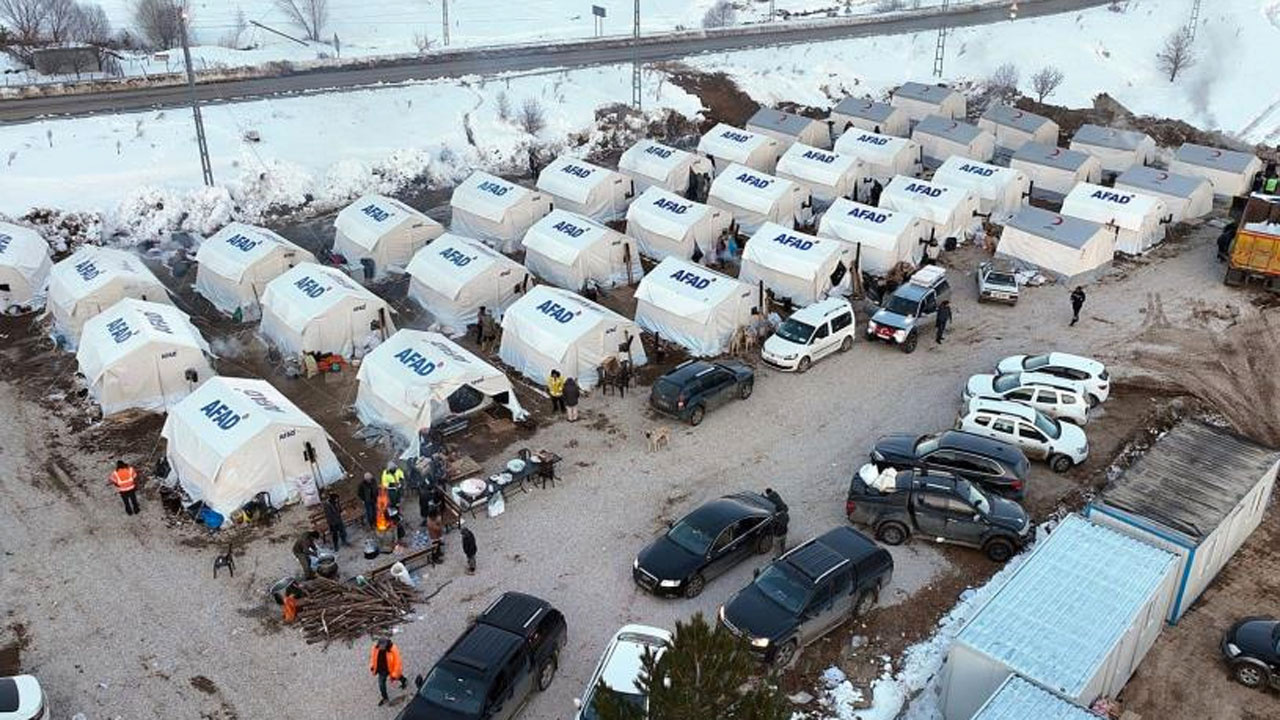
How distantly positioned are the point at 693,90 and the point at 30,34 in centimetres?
3017

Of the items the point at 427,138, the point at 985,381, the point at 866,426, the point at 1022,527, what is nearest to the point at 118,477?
the point at 866,426

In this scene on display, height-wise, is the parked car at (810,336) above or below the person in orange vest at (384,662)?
above

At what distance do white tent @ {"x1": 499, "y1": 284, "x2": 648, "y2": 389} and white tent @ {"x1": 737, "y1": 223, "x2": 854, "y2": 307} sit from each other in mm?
5194

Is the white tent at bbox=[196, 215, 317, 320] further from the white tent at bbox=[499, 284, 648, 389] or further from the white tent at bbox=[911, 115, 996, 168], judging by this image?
the white tent at bbox=[911, 115, 996, 168]

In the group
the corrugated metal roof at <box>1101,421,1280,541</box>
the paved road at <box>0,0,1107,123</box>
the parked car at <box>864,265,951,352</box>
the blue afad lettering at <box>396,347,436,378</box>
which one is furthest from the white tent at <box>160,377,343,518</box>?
the paved road at <box>0,0,1107,123</box>

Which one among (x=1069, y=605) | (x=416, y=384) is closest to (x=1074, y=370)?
(x=1069, y=605)

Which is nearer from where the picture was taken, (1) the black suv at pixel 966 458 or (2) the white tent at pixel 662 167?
(1) the black suv at pixel 966 458

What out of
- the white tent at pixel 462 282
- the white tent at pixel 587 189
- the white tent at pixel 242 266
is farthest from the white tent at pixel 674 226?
the white tent at pixel 242 266

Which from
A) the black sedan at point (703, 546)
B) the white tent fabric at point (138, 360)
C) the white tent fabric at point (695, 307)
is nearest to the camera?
the black sedan at point (703, 546)

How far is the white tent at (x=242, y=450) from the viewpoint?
18.2 meters

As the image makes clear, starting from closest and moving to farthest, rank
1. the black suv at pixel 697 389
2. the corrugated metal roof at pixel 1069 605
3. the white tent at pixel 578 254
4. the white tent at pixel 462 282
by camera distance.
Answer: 1. the corrugated metal roof at pixel 1069 605
2. the black suv at pixel 697 389
3. the white tent at pixel 462 282
4. the white tent at pixel 578 254

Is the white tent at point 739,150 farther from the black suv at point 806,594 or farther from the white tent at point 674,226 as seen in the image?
the black suv at point 806,594

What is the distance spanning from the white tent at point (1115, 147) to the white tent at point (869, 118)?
715 cm

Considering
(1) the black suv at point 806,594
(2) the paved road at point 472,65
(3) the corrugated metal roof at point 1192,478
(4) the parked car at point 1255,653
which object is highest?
(2) the paved road at point 472,65
